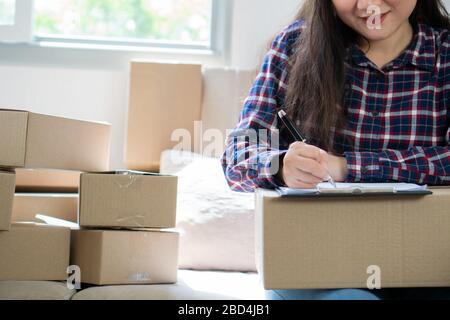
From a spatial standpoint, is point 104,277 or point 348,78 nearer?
point 348,78

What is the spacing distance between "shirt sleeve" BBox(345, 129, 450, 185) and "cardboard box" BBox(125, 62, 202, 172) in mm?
866

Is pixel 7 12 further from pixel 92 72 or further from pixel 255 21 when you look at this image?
pixel 255 21

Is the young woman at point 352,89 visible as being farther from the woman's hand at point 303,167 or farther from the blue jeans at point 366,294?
the blue jeans at point 366,294

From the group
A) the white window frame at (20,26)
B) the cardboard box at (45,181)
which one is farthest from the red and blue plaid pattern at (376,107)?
the white window frame at (20,26)

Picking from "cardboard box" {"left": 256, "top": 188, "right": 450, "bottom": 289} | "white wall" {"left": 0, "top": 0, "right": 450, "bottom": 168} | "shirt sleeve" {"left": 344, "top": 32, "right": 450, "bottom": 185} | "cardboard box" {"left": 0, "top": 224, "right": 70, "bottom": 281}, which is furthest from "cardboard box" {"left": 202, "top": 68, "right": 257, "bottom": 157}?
"cardboard box" {"left": 256, "top": 188, "right": 450, "bottom": 289}

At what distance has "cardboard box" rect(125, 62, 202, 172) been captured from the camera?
6.43 feet

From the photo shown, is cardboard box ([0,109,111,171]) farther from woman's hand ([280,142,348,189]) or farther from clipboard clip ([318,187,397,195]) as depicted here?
clipboard clip ([318,187,397,195])

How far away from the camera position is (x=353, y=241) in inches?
39.8

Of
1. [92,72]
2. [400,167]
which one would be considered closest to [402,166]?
[400,167]

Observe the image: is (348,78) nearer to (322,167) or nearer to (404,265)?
(322,167)

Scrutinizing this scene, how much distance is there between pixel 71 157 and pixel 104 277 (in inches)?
11.1

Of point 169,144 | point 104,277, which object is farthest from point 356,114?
point 169,144

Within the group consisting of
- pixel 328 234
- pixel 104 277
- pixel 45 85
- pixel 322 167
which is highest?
pixel 45 85

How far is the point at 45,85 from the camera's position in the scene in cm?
210
